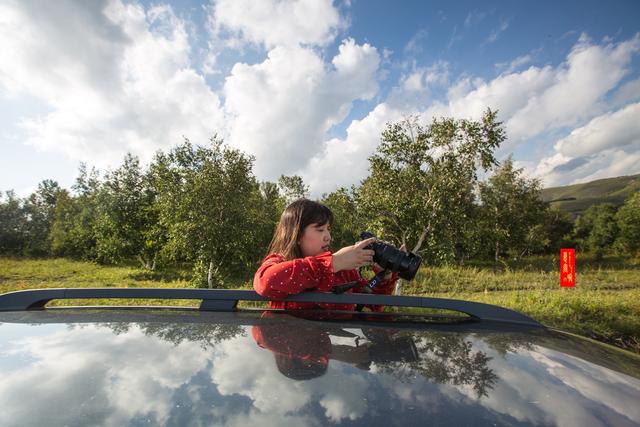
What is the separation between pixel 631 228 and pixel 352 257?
53.5 m

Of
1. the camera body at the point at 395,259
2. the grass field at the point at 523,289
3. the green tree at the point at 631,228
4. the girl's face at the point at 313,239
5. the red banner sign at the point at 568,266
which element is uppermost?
the green tree at the point at 631,228

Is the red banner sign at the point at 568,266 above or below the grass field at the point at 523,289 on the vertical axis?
above

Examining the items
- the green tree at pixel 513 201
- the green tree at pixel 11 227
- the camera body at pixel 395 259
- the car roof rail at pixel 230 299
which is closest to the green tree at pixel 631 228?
the green tree at pixel 513 201

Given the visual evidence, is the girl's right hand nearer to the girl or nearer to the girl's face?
the girl

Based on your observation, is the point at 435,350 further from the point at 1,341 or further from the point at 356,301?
the point at 1,341

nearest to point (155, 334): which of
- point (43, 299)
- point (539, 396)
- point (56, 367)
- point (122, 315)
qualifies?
point (56, 367)

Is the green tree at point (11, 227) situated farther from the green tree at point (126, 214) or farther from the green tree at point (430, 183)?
the green tree at point (430, 183)

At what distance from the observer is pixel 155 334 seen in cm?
124

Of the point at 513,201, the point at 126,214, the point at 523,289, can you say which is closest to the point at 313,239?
the point at 523,289

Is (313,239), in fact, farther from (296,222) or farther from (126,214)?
(126,214)

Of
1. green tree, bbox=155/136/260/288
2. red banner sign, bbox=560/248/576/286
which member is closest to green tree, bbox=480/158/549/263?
red banner sign, bbox=560/248/576/286

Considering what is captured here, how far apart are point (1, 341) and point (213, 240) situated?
16.0m

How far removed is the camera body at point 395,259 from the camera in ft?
7.05

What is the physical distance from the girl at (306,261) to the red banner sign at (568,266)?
1265 cm
